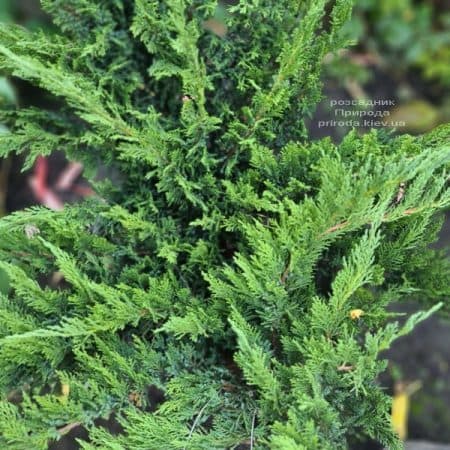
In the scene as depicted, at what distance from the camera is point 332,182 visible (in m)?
1.11

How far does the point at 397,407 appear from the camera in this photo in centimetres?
202

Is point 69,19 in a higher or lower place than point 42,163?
higher

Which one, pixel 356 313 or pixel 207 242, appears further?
pixel 207 242

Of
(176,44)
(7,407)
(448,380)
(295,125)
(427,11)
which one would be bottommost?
(448,380)

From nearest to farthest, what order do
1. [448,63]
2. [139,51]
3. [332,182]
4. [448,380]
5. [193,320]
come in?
[332,182] < [193,320] < [139,51] < [448,380] < [448,63]

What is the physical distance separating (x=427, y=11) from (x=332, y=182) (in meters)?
1.87

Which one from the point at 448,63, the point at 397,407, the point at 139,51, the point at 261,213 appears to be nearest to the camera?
A: the point at 261,213

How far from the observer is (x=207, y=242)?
1.34 meters

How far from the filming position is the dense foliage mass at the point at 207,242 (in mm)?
1144

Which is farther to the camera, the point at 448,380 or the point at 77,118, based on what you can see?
the point at 448,380

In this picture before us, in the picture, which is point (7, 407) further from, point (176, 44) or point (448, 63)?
point (448, 63)

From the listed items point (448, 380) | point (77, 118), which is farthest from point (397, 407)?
point (77, 118)

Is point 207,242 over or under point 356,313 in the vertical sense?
over

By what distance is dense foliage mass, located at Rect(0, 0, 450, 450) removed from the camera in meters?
1.14
